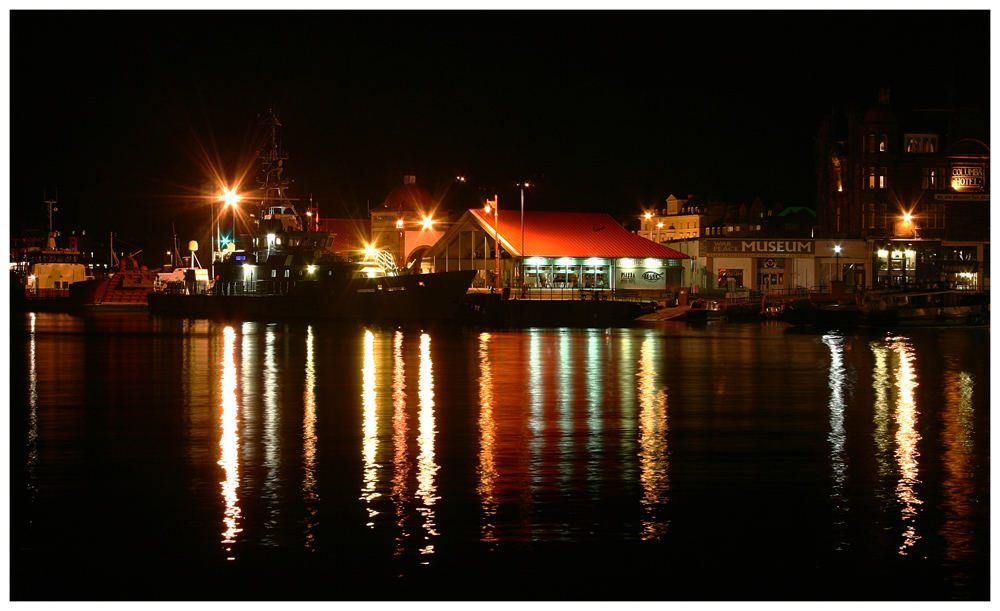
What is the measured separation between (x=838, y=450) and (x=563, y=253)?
56.1 metres

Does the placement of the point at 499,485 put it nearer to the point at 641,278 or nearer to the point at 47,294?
the point at 641,278

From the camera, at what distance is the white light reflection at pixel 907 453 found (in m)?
10.1

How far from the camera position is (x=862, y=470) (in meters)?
12.7

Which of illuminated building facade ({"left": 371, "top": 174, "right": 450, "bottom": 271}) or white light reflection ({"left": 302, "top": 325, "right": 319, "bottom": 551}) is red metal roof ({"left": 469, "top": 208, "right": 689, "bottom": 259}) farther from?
white light reflection ({"left": 302, "top": 325, "right": 319, "bottom": 551})

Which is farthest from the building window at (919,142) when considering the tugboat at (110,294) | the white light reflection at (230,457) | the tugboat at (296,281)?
the white light reflection at (230,457)

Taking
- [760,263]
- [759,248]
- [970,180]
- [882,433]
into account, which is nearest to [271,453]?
[882,433]

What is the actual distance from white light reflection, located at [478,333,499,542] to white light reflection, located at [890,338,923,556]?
3.67 meters

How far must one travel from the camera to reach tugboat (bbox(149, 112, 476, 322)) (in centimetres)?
5331

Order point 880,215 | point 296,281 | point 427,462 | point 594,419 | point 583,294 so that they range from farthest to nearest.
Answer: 1. point 880,215
2. point 583,294
3. point 296,281
4. point 594,419
5. point 427,462

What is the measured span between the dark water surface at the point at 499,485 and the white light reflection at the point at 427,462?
65mm

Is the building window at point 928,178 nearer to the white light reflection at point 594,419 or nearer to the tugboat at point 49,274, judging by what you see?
the white light reflection at point 594,419

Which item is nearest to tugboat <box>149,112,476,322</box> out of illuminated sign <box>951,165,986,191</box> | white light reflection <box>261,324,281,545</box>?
white light reflection <box>261,324,281,545</box>

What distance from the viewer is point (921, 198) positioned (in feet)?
272

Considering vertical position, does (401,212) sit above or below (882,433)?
above
